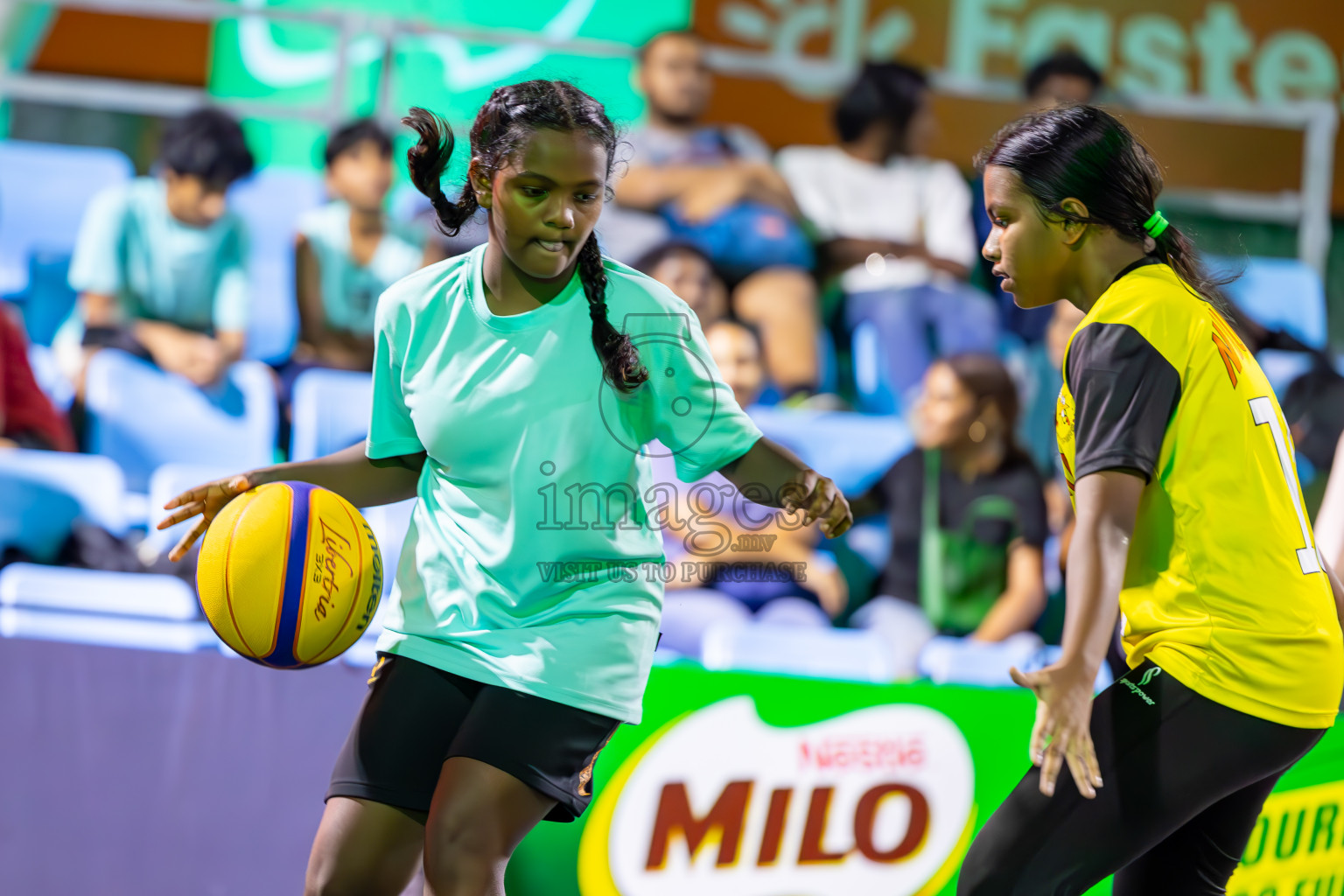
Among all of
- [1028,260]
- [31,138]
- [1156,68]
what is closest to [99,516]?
[31,138]

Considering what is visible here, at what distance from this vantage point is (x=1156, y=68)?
241 inches

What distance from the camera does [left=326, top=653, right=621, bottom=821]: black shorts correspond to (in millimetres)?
1876

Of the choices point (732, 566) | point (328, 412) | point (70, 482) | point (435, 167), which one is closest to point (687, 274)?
point (732, 566)

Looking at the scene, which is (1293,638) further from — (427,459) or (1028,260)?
(427,459)

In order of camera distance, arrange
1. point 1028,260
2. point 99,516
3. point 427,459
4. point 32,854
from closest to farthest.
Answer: point 1028,260 → point 427,459 → point 32,854 → point 99,516

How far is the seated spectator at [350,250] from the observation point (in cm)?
491

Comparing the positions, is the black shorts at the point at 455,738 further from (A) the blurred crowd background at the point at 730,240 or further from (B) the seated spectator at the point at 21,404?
(B) the seated spectator at the point at 21,404

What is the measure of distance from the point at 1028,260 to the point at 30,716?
2.46 m

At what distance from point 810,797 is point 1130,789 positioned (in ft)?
3.46

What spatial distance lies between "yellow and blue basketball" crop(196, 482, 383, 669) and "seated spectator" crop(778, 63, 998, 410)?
Answer: 11.3 ft

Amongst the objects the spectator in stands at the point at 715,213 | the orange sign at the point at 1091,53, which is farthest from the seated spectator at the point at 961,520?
the orange sign at the point at 1091,53

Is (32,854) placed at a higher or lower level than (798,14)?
lower

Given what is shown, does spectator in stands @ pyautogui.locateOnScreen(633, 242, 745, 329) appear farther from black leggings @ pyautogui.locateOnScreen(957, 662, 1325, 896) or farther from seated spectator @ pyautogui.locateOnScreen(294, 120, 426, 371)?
black leggings @ pyautogui.locateOnScreen(957, 662, 1325, 896)

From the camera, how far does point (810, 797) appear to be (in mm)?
→ 2703
